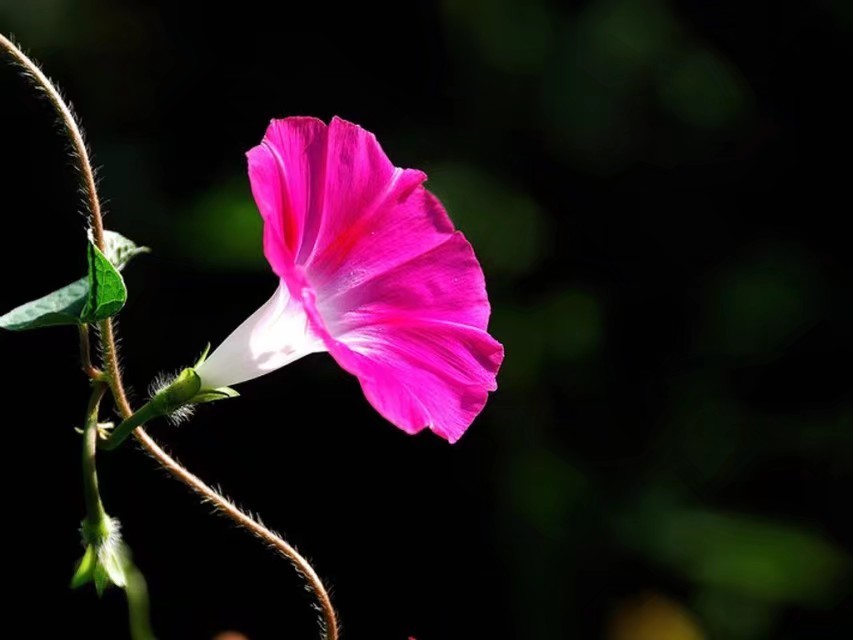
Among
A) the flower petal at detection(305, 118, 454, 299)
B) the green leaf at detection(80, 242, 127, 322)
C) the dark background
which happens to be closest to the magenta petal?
the flower petal at detection(305, 118, 454, 299)

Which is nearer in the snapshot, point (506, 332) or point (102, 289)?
point (102, 289)

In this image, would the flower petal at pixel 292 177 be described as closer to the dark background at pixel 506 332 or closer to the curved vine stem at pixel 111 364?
the curved vine stem at pixel 111 364

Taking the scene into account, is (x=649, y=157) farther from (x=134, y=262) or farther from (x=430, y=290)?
(x=430, y=290)

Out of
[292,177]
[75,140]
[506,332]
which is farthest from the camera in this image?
[506,332]

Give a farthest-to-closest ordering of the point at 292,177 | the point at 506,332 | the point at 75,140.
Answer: the point at 506,332
the point at 292,177
the point at 75,140

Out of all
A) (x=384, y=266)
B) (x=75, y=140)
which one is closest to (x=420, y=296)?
(x=384, y=266)

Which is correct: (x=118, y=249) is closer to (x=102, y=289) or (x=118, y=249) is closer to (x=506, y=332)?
(x=102, y=289)

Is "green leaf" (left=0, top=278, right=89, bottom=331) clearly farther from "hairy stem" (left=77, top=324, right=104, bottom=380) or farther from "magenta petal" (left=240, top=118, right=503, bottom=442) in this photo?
"magenta petal" (left=240, top=118, right=503, bottom=442)


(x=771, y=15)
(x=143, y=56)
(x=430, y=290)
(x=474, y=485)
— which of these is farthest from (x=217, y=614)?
(x=430, y=290)
